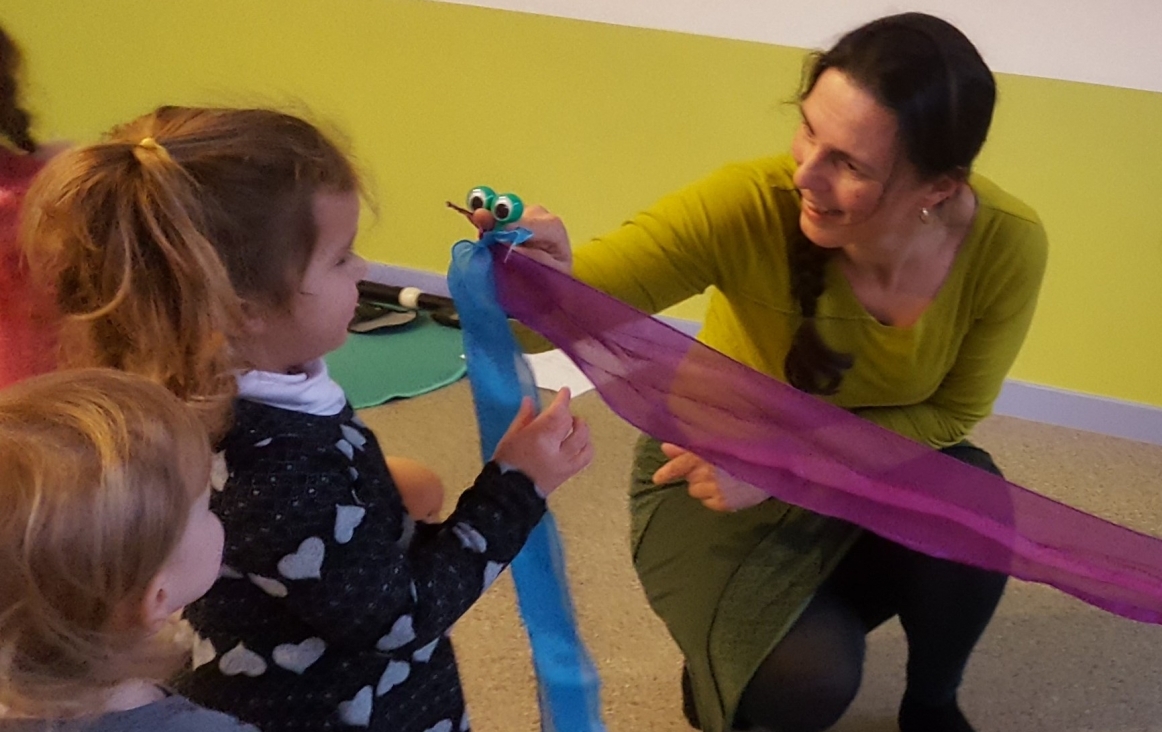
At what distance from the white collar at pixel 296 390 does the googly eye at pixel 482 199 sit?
0.21 metres

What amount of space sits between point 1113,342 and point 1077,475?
289mm

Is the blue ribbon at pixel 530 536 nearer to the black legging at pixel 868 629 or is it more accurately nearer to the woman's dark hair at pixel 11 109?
the black legging at pixel 868 629

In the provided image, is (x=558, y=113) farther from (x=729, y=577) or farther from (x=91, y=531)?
(x=91, y=531)

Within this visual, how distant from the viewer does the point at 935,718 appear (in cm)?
135

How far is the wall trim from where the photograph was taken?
2150mm

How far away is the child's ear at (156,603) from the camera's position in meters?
0.65

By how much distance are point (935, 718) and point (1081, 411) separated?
3.47 ft

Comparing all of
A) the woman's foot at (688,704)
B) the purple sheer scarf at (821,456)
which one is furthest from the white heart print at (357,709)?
the woman's foot at (688,704)

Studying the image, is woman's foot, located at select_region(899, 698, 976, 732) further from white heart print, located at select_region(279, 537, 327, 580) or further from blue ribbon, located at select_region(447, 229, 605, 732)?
white heart print, located at select_region(279, 537, 327, 580)

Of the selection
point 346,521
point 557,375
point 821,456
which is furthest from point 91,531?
point 557,375

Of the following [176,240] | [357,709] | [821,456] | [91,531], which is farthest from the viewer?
[821,456]

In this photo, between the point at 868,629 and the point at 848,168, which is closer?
the point at 848,168

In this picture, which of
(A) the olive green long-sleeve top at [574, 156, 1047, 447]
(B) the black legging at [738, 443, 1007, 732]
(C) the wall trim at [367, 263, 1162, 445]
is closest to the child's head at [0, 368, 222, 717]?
(A) the olive green long-sleeve top at [574, 156, 1047, 447]

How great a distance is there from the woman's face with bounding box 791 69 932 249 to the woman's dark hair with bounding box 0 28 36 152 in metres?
0.93
